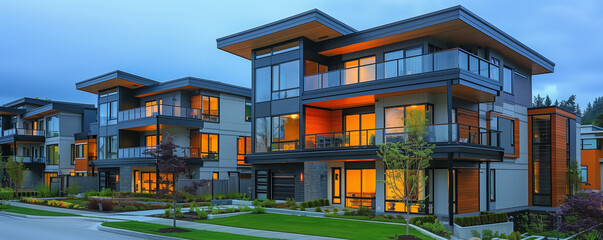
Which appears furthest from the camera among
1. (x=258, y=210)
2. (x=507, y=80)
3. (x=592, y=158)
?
(x=592, y=158)

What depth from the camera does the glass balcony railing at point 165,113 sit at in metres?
37.8

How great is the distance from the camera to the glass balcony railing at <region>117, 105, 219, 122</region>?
37.8 meters

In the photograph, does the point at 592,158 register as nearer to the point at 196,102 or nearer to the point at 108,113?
the point at 196,102

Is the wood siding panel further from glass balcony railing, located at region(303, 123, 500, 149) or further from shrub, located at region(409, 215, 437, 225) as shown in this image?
shrub, located at region(409, 215, 437, 225)

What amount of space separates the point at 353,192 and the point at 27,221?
51.9ft

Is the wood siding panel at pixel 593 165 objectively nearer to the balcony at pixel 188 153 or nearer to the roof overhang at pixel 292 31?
the roof overhang at pixel 292 31

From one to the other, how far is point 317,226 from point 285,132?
967 cm

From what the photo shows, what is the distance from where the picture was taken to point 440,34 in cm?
2419

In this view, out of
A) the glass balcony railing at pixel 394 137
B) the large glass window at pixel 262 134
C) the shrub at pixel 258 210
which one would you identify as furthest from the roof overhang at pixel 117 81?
the shrub at pixel 258 210

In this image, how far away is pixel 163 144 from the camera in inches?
770

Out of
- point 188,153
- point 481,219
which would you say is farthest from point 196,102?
point 481,219

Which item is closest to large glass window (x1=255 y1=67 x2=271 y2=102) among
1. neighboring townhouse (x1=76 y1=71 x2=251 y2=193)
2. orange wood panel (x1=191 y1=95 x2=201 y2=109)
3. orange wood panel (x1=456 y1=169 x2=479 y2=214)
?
neighboring townhouse (x1=76 y1=71 x2=251 y2=193)

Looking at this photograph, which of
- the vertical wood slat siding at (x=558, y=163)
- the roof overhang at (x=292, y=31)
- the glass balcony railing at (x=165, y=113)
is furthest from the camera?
the glass balcony railing at (x=165, y=113)

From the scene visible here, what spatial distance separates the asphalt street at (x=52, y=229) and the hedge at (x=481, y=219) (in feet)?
41.7
